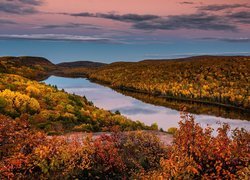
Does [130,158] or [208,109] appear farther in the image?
[208,109]

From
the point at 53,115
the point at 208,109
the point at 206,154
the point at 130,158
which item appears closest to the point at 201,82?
the point at 208,109

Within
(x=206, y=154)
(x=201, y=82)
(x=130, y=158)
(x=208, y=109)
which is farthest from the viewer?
(x=201, y=82)

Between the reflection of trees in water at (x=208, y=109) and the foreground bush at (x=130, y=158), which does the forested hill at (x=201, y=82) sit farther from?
the foreground bush at (x=130, y=158)

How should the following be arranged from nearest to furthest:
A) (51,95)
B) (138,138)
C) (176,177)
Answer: (176,177) → (138,138) → (51,95)

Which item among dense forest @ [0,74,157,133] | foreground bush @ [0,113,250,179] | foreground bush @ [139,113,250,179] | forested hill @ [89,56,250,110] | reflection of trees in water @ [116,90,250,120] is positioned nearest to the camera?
foreground bush @ [139,113,250,179]

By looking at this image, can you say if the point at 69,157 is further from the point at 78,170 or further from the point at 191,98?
the point at 191,98

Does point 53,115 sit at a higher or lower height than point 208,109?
higher

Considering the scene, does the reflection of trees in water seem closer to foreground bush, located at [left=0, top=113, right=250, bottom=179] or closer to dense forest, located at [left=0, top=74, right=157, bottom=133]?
dense forest, located at [left=0, top=74, right=157, bottom=133]

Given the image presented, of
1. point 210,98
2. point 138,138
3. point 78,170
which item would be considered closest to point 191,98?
point 210,98

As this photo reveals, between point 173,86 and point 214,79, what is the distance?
7.66m

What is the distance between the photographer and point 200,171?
1152 cm

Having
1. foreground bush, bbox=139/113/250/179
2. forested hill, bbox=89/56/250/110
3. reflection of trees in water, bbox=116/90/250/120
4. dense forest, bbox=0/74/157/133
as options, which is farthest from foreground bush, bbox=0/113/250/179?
Answer: forested hill, bbox=89/56/250/110

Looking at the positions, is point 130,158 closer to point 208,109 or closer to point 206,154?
point 206,154

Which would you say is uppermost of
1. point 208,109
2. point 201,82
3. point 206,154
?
point 206,154
